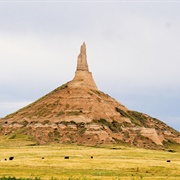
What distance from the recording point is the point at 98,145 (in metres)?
197

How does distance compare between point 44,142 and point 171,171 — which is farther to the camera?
point 44,142

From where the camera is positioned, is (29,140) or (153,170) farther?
(29,140)

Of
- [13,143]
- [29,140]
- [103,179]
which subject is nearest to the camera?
[103,179]

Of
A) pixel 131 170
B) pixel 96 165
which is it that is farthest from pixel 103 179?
pixel 96 165

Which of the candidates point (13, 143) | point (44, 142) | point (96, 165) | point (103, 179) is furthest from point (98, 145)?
point (103, 179)

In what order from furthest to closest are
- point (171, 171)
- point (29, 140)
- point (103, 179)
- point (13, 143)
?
point (29, 140), point (13, 143), point (171, 171), point (103, 179)

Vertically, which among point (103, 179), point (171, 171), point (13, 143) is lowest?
point (103, 179)

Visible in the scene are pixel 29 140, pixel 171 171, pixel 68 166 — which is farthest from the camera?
pixel 29 140

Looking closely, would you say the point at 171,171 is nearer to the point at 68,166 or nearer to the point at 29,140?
the point at 68,166

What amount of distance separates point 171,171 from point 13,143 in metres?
126

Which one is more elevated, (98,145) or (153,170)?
(98,145)

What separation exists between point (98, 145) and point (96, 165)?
4796 inches

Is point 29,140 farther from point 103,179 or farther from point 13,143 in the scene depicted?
point 103,179

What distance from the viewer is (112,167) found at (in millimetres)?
72438
